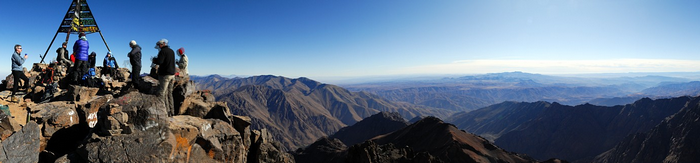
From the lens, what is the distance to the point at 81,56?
625 inches

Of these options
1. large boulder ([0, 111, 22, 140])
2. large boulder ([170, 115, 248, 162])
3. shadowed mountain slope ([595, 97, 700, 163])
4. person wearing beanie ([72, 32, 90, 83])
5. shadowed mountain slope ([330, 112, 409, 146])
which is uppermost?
person wearing beanie ([72, 32, 90, 83])

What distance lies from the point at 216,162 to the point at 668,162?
15117 cm

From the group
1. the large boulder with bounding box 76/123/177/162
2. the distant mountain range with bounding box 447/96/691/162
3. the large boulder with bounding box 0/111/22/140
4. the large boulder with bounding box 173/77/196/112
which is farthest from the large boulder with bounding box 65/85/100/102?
the distant mountain range with bounding box 447/96/691/162

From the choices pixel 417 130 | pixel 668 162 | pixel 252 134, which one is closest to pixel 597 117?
pixel 668 162

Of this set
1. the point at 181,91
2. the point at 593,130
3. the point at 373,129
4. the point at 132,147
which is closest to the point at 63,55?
the point at 181,91

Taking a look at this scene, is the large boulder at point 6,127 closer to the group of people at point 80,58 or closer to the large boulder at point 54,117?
the large boulder at point 54,117

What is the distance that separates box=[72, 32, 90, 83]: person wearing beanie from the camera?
1569 cm

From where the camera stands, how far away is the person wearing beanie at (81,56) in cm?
1569

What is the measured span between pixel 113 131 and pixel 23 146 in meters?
2.78

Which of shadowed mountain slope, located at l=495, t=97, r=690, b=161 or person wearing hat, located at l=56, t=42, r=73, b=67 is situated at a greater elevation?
person wearing hat, located at l=56, t=42, r=73, b=67

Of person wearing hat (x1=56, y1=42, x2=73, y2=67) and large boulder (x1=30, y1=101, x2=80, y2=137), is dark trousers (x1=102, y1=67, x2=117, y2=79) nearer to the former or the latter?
person wearing hat (x1=56, y1=42, x2=73, y2=67)

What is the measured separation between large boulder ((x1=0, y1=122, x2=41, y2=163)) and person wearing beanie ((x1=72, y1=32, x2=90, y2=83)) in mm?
7877

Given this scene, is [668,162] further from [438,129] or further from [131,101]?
[131,101]

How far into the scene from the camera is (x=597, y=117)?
194 metres
